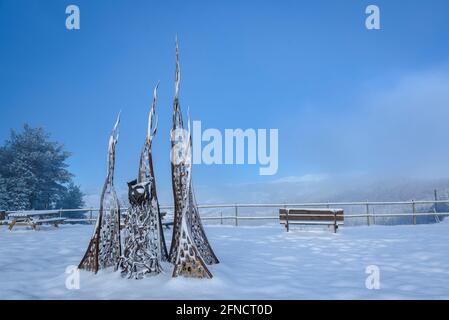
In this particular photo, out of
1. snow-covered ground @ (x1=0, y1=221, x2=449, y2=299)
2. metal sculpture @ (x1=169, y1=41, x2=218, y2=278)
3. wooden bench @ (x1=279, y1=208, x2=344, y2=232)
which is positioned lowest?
snow-covered ground @ (x1=0, y1=221, x2=449, y2=299)

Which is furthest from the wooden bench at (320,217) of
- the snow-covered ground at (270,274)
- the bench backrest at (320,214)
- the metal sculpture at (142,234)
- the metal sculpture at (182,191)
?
the metal sculpture at (142,234)

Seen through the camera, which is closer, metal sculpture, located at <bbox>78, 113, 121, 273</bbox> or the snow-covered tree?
metal sculpture, located at <bbox>78, 113, 121, 273</bbox>

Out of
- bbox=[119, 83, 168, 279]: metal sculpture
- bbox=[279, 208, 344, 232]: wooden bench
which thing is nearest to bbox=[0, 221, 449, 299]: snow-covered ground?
bbox=[119, 83, 168, 279]: metal sculpture

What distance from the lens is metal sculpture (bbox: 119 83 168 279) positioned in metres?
5.50

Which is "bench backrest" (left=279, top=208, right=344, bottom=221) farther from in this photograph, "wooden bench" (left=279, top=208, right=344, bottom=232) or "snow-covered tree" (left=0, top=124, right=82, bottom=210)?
"snow-covered tree" (left=0, top=124, right=82, bottom=210)

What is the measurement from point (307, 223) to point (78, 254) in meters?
7.99

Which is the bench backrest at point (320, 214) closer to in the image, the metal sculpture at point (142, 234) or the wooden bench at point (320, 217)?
the wooden bench at point (320, 217)

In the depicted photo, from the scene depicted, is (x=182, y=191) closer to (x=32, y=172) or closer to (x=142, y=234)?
(x=142, y=234)

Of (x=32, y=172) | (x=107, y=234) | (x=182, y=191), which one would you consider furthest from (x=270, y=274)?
(x=32, y=172)

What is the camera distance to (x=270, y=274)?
5922 millimetres

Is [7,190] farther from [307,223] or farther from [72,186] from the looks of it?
[307,223]

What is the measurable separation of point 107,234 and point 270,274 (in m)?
3.20

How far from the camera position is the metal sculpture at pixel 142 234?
18.0 ft

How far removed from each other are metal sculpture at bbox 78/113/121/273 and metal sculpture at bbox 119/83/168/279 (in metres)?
0.62
